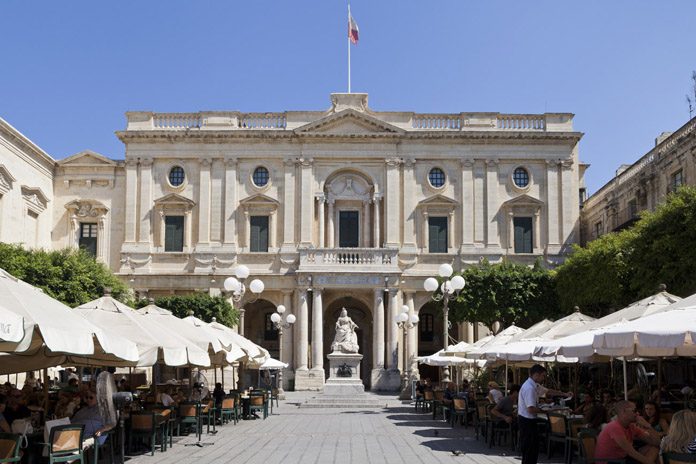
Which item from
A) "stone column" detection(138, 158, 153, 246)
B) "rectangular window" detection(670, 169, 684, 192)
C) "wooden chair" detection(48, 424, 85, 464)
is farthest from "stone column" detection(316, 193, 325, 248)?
"wooden chair" detection(48, 424, 85, 464)

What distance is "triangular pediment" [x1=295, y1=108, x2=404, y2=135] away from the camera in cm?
4941

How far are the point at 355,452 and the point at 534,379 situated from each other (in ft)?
17.7

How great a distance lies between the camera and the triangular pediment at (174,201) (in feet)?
162

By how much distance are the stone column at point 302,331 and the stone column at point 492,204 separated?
10.4m

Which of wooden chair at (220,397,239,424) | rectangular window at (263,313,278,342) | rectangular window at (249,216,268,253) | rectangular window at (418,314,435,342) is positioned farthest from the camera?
rectangular window at (418,314,435,342)

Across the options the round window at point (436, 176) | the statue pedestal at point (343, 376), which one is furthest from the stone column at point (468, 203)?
the statue pedestal at point (343, 376)

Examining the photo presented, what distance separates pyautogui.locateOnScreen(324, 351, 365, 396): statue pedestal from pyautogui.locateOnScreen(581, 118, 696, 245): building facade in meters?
13.1

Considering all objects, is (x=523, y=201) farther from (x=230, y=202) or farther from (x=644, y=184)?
(x=230, y=202)

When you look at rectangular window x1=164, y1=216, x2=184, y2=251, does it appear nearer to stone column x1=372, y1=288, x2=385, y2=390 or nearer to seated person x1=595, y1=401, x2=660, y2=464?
stone column x1=372, y1=288, x2=385, y2=390

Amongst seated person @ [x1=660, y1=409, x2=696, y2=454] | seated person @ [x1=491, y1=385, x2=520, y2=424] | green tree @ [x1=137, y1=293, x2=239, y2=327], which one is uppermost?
green tree @ [x1=137, y1=293, x2=239, y2=327]

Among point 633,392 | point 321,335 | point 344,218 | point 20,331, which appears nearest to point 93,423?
point 20,331

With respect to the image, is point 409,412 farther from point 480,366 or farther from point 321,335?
point 321,335

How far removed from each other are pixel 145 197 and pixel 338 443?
32160 millimetres

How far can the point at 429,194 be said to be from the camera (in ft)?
164
